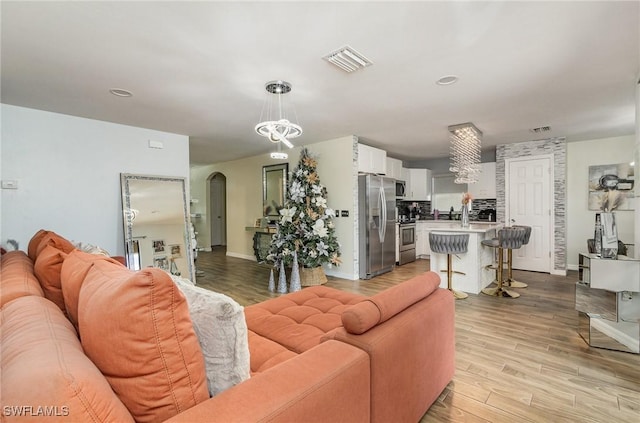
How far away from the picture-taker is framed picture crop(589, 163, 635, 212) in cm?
493

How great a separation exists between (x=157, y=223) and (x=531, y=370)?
4633mm

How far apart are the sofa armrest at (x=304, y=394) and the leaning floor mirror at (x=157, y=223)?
393 cm

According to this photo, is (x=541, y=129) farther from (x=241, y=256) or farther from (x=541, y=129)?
(x=241, y=256)

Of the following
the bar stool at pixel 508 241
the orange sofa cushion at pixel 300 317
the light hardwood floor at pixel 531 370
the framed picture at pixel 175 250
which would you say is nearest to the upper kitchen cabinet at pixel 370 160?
the bar stool at pixel 508 241

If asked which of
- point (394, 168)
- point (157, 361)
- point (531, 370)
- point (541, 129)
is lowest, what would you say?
point (531, 370)

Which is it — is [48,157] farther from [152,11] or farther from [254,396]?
[254,396]

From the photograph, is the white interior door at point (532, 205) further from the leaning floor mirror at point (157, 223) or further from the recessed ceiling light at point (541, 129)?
the leaning floor mirror at point (157, 223)

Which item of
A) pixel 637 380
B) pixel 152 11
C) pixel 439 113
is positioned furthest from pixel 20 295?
pixel 439 113

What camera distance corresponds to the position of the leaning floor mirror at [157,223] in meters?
4.06

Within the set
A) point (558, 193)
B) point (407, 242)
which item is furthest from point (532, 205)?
point (407, 242)

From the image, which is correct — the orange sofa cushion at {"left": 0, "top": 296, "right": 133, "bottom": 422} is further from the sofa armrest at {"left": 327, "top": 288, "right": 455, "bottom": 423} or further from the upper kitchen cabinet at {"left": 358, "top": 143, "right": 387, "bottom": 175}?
the upper kitchen cabinet at {"left": 358, "top": 143, "right": 387, "bottom": 175}

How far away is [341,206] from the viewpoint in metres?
5.11

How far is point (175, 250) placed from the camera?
4500 millimetres

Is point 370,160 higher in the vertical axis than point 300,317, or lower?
higher
